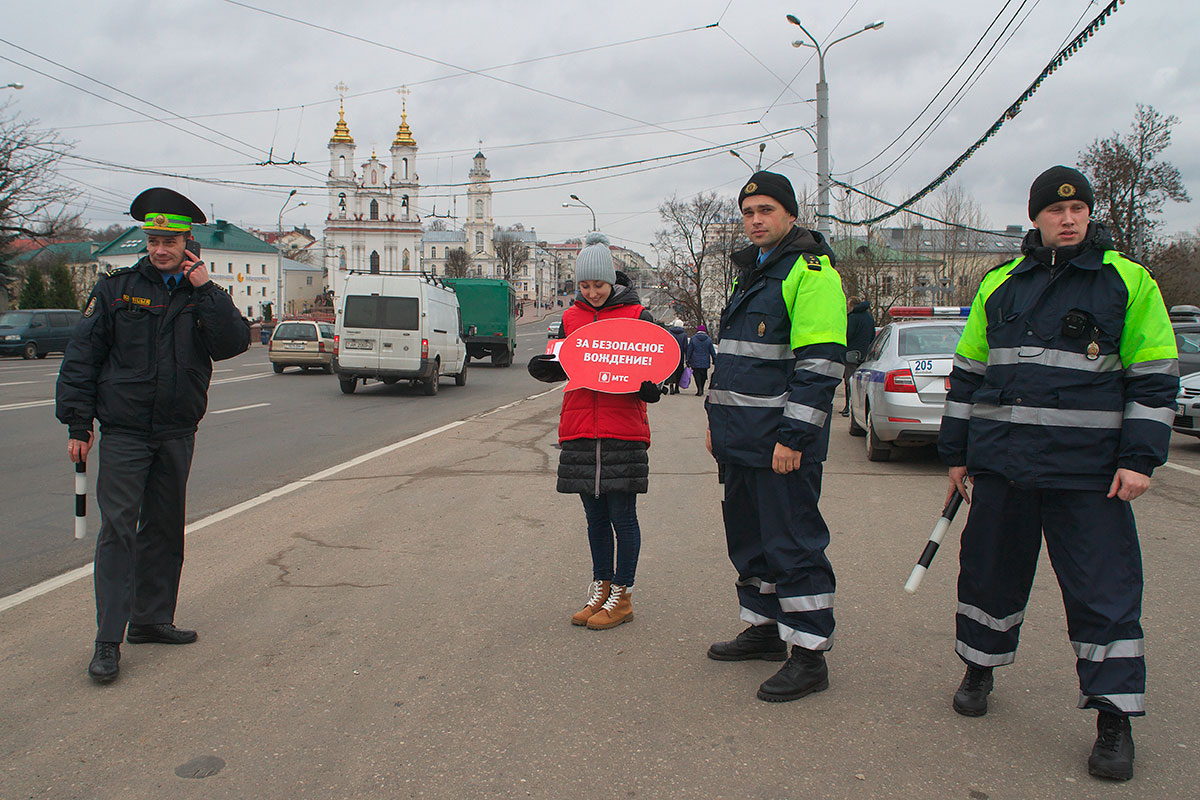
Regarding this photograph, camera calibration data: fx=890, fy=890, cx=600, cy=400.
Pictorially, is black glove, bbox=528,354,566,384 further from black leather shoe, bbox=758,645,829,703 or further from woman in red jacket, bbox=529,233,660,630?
black leather shoe, bbox=758,645,829,703

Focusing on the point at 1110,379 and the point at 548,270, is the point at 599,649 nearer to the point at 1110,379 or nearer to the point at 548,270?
the point at 1110,379

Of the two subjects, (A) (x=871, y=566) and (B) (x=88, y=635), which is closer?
(B) (x=88, y=635)

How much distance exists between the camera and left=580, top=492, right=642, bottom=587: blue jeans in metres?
4.37

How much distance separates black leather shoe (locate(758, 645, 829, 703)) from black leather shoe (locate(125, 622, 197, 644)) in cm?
265

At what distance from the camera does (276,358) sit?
2594 cm

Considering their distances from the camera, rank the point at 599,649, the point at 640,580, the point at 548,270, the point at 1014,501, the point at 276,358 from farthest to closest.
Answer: the point at 548,270, the point at 276,358, the point at 640,580, the point at 599,649, the point at 1014,501

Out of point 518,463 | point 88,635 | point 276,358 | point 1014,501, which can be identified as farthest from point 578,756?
point 276,358

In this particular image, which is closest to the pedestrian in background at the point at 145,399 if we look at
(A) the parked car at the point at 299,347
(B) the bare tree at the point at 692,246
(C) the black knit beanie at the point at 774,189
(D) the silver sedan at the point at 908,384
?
(C) the black knit beanie at the point at 774,189

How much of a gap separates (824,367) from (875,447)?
22.4ft

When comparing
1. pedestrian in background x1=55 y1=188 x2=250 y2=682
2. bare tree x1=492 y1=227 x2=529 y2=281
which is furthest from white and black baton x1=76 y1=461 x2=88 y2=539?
bare tree x1=492 y1=227 x2=529 y2=281

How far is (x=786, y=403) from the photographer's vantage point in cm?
349

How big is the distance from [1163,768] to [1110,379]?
4.26ft

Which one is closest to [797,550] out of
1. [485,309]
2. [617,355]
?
[617,355]

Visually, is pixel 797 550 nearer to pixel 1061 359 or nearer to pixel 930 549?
pixel 930 549
